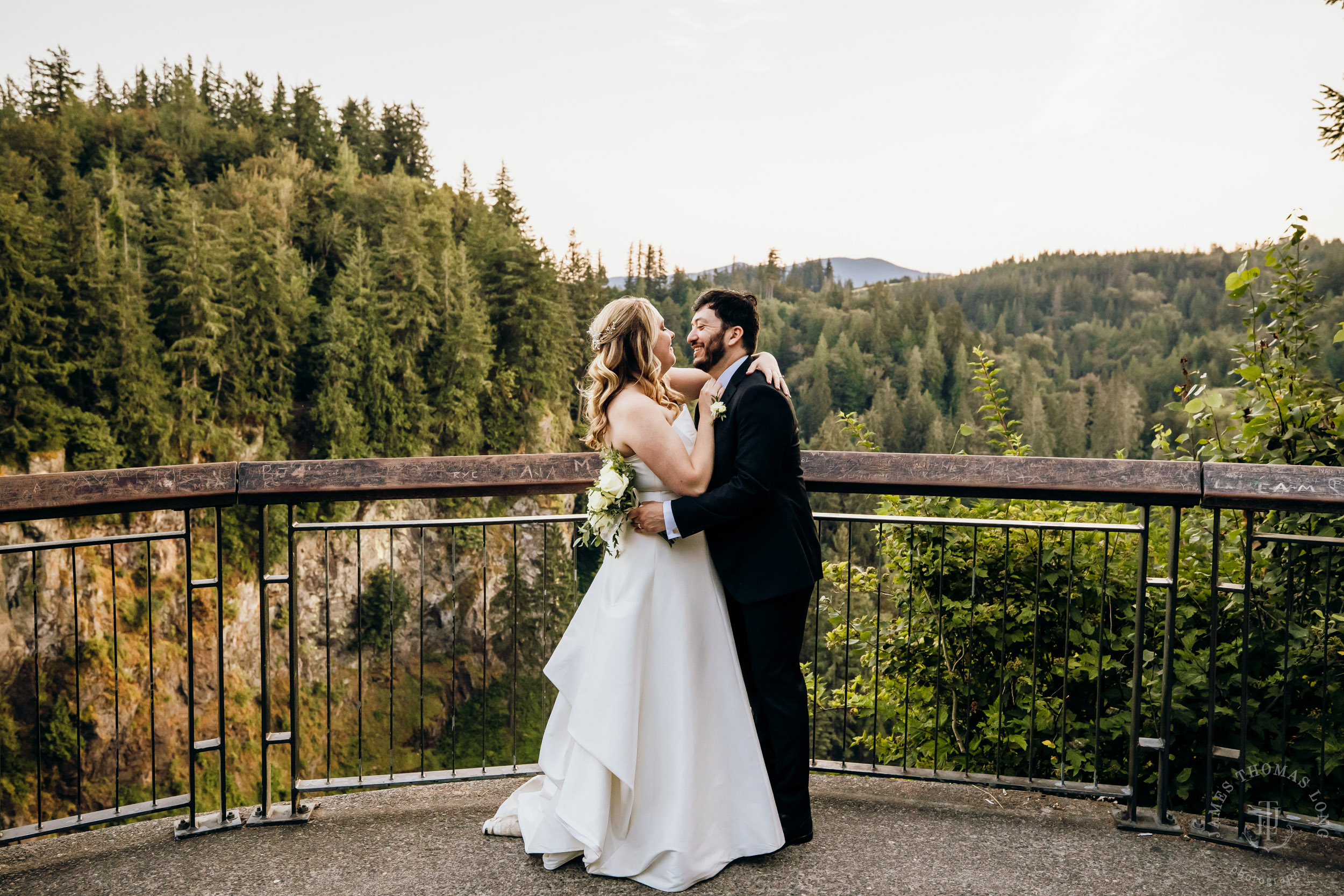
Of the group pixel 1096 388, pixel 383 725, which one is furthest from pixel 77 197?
pixel 1096 388

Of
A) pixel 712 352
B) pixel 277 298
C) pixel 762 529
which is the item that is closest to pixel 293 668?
pixel 762 529

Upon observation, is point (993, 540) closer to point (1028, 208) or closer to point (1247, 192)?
point (1247, 192)

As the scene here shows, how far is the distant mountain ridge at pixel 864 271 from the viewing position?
11062cm

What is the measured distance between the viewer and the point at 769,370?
8.44 feet

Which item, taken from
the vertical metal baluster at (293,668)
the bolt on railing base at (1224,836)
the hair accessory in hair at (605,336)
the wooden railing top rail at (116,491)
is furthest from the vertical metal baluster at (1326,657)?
the wooden railing top rail at (116,491)

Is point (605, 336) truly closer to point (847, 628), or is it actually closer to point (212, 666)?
point (847, 628)

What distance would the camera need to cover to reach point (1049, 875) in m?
2.44

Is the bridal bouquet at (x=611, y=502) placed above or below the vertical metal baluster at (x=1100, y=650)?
above

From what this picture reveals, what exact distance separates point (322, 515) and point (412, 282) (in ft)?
43.3

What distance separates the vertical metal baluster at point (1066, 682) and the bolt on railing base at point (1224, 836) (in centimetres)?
41

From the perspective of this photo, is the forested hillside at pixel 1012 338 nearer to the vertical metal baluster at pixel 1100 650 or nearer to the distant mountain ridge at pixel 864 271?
the distant mountain ridge at pixel 864 271

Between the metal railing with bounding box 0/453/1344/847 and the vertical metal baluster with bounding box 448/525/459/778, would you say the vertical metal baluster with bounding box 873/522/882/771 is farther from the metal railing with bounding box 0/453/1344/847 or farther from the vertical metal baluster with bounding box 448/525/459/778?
the vertical metal baluster with bounding box 448/525/459/778

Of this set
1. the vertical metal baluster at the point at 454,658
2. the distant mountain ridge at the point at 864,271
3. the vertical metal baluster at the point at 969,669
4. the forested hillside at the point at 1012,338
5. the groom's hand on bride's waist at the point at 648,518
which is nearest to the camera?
the vertical metal baluster at the point at 454,658

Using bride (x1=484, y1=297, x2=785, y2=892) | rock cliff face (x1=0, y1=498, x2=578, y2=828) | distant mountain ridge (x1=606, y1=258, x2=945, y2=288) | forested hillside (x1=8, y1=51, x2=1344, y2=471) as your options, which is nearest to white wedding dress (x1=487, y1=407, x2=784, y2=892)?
bride (x1=484, y1=297, x2=785, y2=892)
